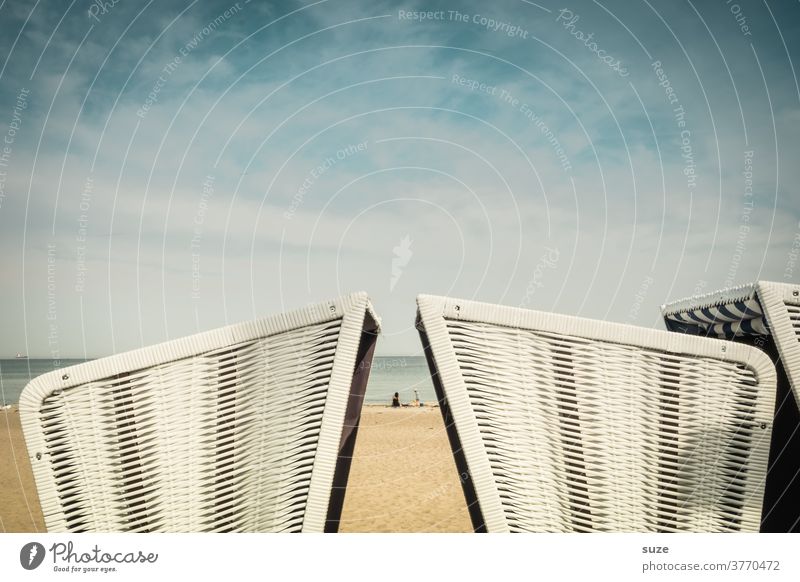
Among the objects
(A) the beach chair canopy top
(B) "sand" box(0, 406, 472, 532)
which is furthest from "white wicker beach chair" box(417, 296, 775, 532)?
(B) "sand" box(0, 406, 472, 532)

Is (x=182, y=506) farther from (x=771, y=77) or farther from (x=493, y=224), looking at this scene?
(x=771, y=77)

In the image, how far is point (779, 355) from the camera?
147cm

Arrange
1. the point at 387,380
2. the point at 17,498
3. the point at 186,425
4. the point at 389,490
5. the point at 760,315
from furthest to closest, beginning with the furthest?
the point at 387,380, the point at 389,490, the point at 17,498, the point at 760,315, the point at 186,425

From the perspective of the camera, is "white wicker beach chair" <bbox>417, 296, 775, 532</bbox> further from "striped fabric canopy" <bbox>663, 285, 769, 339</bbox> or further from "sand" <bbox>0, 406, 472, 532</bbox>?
"sand" <bbox>0, 406, 472, 532</bbox>

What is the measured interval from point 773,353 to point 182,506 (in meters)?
1.58

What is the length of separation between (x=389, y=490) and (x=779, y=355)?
4855 millimetres

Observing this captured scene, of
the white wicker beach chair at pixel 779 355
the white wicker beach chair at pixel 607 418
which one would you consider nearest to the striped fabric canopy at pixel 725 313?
the white wicker beach chair at pixel 779 355

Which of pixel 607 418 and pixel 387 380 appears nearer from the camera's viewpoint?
pixel 607 418

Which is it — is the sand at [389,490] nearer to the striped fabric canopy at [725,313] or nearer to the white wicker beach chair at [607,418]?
the white wicker beach chair at [607,418]

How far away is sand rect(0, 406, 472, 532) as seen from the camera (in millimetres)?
4613

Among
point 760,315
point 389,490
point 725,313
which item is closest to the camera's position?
point 760,315
